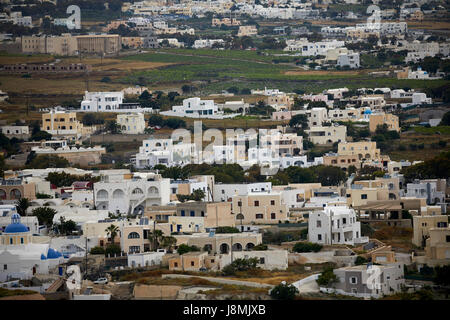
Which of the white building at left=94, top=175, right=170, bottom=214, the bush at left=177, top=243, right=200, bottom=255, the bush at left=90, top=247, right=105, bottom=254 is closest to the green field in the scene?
the white building at left=94, top=175, right=170, bottom=214

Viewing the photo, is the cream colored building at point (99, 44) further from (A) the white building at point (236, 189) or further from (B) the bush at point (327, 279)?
(B) the bush at point (327, 279)

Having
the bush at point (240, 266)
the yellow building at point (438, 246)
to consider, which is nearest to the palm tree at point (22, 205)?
the bush at point (240, 266)

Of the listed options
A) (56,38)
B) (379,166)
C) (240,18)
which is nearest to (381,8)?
(240,18)

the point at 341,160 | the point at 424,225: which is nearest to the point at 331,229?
Answer: the point at 424,225

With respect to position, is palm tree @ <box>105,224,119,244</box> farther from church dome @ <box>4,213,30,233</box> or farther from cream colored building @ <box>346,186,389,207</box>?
cream colored building @ <box>346,186,389,207</box>

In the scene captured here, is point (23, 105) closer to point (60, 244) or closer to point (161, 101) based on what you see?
point (161, 101)
